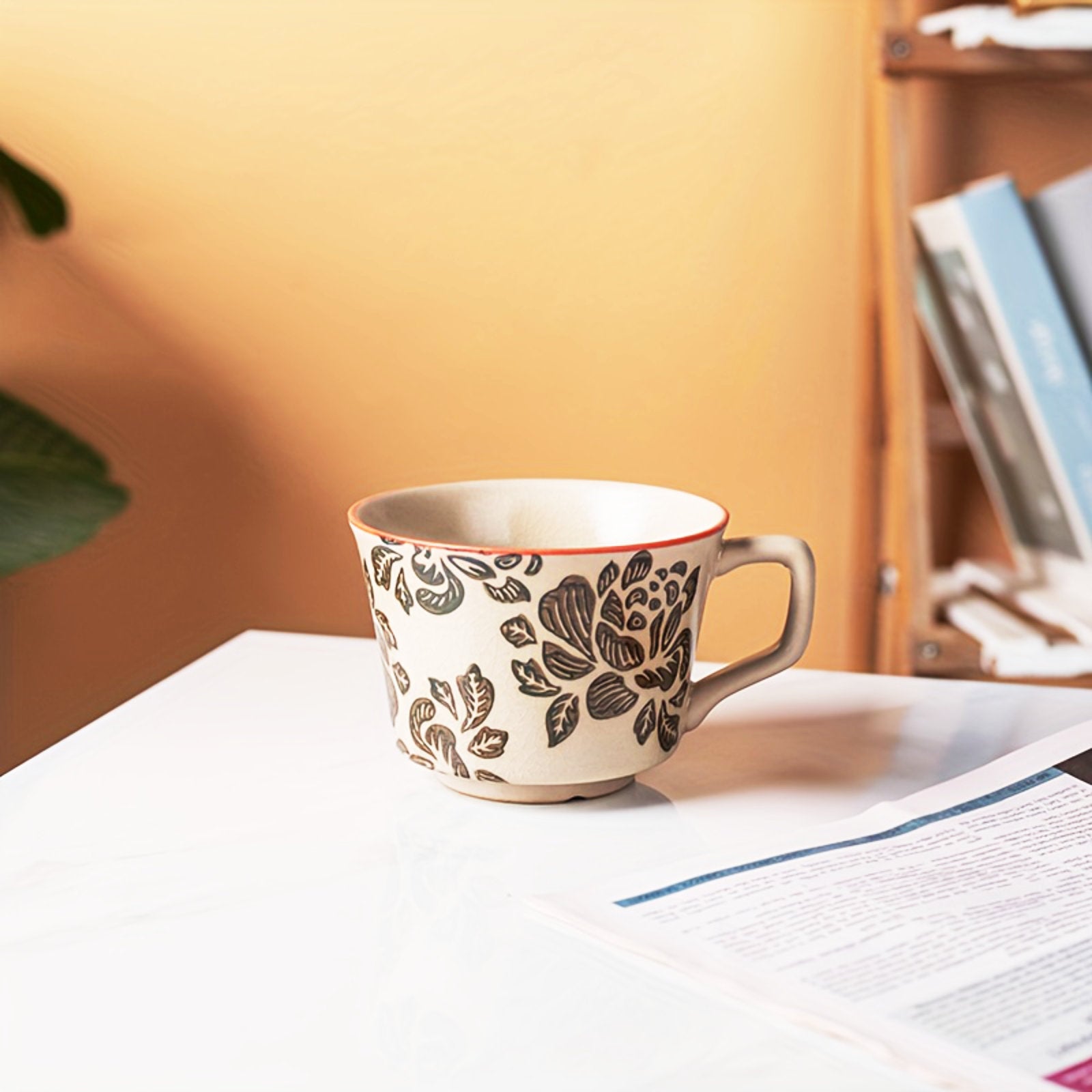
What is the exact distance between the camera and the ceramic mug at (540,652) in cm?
46

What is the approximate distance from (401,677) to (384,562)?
0.04 meters

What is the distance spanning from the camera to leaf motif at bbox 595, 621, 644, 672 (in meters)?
0.47

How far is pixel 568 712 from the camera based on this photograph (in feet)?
1.53

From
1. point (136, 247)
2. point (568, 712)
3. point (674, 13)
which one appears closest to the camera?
point (568, 712)

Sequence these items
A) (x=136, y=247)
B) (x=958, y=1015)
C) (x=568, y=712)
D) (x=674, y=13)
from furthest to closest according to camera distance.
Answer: (x=136, y=247) → (x=674, y=13) → (x=568, y=712) → (x=958, y=1015)

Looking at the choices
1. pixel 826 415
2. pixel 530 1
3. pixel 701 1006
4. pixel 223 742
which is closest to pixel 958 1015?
pixel 701 1006

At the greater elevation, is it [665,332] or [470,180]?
[470,180]

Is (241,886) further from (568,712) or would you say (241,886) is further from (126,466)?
(126,466)

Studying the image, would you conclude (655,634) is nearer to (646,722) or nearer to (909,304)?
(646,722)

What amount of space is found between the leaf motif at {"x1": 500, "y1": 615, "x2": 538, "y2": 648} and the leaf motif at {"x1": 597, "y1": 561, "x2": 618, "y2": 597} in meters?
0.03

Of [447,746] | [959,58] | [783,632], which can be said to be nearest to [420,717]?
[447,746]

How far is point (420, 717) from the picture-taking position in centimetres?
48

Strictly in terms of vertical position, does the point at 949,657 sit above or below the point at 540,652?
below

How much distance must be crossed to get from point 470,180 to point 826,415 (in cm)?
37
